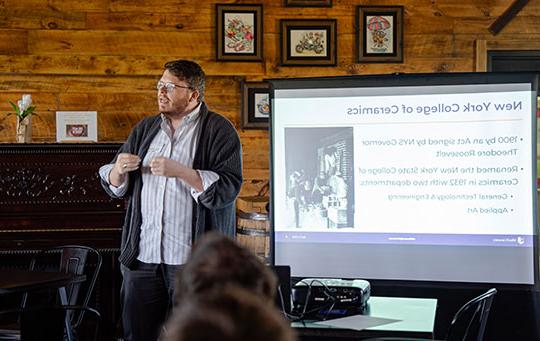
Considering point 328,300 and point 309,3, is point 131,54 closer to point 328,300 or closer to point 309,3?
point 309,3

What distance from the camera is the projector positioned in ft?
7.84

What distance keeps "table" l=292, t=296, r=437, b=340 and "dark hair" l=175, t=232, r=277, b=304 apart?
59.6 inches

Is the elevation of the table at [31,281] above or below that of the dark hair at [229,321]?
below

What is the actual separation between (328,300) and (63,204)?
8.05 ft

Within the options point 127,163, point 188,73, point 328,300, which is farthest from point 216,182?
point 328,300

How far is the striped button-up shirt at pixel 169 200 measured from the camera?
2.83 metres

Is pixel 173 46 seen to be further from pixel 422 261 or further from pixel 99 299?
pixel 422 261

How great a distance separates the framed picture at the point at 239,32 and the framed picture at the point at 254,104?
0.19 m

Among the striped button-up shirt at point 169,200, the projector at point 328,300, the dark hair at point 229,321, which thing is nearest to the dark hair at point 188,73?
the striped button-up shirt at point 169,200

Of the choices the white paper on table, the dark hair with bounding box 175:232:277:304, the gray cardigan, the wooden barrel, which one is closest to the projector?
the white paper on table

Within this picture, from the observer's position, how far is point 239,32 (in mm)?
4914

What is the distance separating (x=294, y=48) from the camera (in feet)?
16.2

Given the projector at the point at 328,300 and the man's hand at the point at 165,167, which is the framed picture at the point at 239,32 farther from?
the projector at the point at 328,300

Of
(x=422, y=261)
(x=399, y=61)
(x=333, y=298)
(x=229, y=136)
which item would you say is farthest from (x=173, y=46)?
(x=333, y=298)
